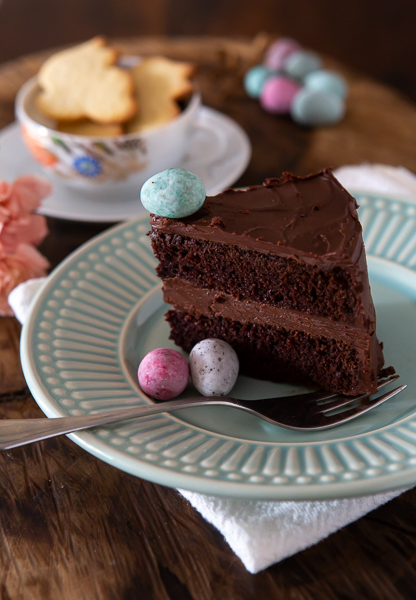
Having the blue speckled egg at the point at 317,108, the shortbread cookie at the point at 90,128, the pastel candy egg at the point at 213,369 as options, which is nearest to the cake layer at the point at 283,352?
the pastel candy egg at the point at 213,369

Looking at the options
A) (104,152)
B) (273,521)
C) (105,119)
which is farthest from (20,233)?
(273,521)

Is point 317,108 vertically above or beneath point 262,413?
above

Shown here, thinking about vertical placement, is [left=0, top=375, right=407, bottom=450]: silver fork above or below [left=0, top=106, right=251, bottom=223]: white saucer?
above

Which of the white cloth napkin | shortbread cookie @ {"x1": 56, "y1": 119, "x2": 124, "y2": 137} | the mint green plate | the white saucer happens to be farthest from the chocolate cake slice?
shortbread cookie @ {"x1": 56, "y1": 119, "x2": 124, "y2": 137}

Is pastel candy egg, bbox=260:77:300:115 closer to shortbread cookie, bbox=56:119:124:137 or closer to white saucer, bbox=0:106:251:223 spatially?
white saucer, bbox=0:106:251:223

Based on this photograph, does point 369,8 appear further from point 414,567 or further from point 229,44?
point 414,567

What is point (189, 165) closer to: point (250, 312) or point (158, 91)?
point (158, 91)

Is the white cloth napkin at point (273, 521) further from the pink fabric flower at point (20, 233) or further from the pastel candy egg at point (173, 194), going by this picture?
the pink fabric flower at point (20, 233)

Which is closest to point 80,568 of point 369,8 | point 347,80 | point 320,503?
point 320,503
